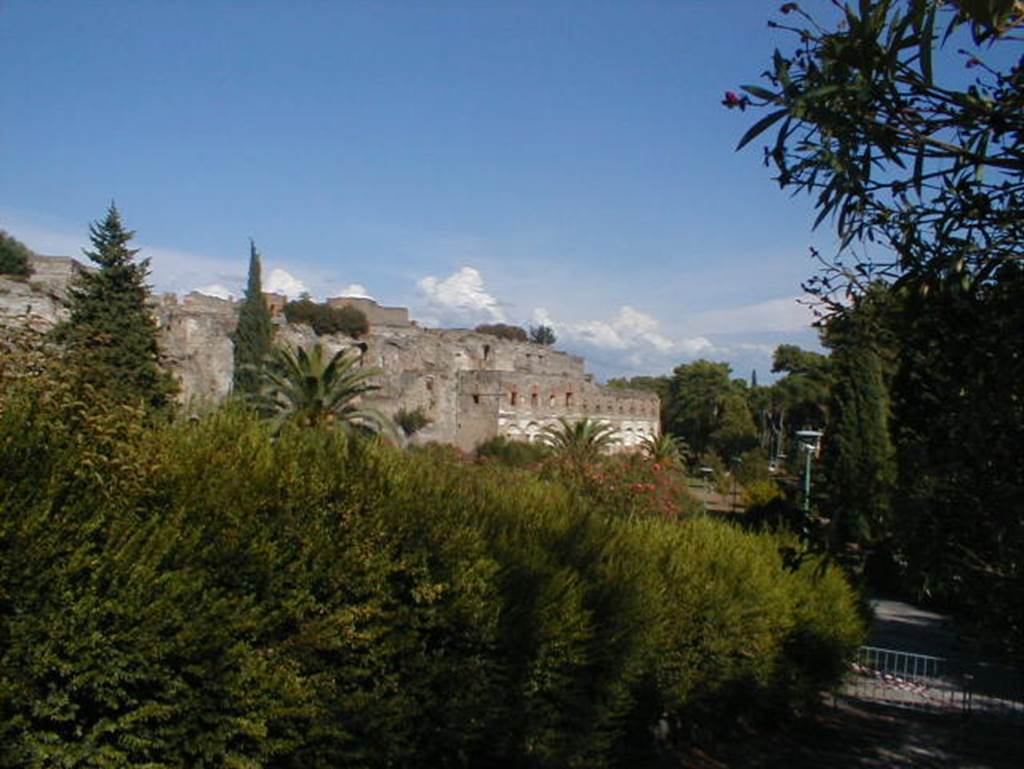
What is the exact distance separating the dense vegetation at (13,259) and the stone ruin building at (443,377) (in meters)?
0.87

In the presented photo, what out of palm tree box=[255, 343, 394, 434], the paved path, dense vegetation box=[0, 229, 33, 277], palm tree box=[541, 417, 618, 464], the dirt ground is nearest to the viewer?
the dirt ground

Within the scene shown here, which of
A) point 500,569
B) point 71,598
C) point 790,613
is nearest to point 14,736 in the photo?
point 71,598

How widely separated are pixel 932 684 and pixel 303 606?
15498mm

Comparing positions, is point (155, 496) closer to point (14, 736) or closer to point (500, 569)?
point (14, 736)

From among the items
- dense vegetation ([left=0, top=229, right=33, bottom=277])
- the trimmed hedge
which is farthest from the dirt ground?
dense vegetation ([left=0, top=229, right=33, bottom=277])

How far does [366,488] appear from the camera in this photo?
746cm

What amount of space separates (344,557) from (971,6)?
5084 mm

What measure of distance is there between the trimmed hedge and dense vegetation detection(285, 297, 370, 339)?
157 feet

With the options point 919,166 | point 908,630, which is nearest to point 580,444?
point 908,630

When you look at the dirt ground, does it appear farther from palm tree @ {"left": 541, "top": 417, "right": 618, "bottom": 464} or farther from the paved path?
palm tree @ {"left": 541, "top": 417, "right": 618, "bottom": 464}

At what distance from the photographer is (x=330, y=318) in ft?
192

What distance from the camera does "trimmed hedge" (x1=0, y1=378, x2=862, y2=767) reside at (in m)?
4.89

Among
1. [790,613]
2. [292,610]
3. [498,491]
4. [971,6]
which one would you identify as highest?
[971,6]

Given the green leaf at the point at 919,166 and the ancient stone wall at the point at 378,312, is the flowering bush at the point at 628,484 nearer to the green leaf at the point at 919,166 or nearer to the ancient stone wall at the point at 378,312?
the green leaf at the point at 919,166
